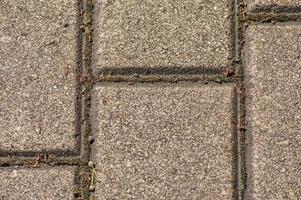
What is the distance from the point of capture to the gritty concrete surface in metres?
1.79

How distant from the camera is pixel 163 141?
5.90ft

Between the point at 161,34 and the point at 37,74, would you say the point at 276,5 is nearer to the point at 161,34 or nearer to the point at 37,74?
the point at 161,34

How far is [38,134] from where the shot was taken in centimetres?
182

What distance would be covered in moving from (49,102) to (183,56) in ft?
1.60

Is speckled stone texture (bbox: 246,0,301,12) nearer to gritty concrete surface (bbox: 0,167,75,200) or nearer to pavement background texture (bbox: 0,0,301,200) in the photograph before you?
pavement background texture (bbox: 0,0,301,200)

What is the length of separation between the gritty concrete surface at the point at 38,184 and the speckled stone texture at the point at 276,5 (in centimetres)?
85

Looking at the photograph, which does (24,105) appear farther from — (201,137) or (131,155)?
(201,137)

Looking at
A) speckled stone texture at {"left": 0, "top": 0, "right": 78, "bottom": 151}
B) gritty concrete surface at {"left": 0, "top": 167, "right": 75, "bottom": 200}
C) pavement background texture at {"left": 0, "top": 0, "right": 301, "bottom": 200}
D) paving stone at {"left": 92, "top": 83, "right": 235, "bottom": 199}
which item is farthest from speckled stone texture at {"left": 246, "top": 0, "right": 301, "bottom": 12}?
gritty concrete surface at {"left": 0, "top": 167, "right": 75, "bottom": 200}

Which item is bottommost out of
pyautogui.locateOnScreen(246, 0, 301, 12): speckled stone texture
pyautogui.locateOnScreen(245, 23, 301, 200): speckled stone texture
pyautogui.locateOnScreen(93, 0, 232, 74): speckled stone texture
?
pyautogui.locateOnScreen(245, 23, 301, 200): speckled stone texture

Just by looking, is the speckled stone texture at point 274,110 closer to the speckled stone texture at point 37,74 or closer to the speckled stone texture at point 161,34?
the speckled stone texture at point 161,34

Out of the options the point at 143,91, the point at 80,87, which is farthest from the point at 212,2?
the point at 80,87

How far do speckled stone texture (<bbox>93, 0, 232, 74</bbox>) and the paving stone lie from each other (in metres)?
0.08

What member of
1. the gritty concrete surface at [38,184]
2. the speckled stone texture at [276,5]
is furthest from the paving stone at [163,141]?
the speckled stone texture at [276,5]

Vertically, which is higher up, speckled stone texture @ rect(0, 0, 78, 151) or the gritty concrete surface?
speckled stone texture @ rect(0, 0, 78, 151)
